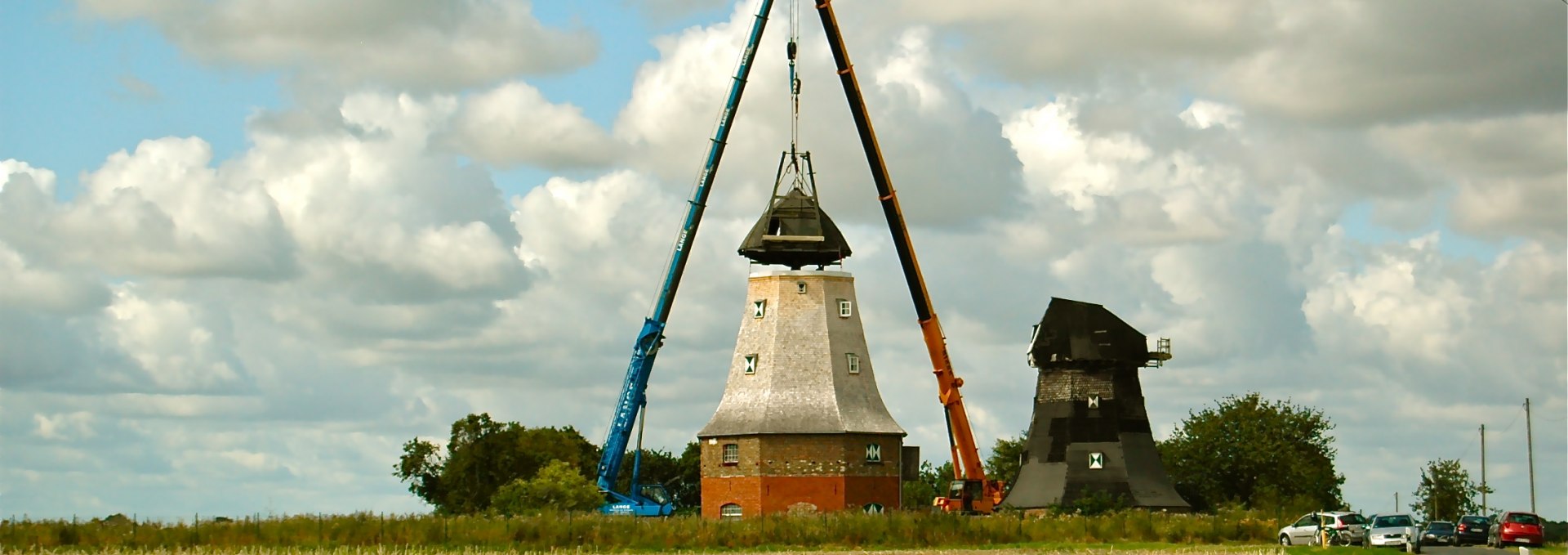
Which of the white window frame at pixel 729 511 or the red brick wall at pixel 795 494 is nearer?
the red brick wall at pixel 795 494

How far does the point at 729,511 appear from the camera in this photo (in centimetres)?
7712

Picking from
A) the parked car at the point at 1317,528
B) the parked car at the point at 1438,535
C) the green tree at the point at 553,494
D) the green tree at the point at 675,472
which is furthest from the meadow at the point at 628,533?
the green tree at the point at 675,472

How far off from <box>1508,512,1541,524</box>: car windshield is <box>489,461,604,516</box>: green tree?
35801mm

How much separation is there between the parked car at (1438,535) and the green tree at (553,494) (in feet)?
107

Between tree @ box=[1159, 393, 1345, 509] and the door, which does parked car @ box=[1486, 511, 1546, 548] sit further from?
tree @ box=[1159, 393, 1345, 509]

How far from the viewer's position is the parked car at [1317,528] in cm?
5838

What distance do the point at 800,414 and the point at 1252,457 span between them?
2816 cm

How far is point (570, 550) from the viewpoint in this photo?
51.1 meters

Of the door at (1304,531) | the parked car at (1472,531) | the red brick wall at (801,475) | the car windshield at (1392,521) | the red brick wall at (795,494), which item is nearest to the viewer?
the car windshield at (1392,521)

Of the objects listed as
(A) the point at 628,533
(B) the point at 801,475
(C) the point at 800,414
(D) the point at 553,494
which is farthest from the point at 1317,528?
(D) the point at 553,494

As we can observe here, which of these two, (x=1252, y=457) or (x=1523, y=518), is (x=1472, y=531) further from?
(x=1252, y=457)

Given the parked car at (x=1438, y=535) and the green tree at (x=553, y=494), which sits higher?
the green tree at (x=553, y=494)

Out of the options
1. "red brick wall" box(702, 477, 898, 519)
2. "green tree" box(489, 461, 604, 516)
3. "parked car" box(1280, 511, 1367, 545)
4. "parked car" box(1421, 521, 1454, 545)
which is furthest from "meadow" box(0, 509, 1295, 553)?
"green tree" box(489, 461, 604, 516)

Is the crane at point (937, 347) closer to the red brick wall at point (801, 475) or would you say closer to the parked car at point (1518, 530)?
the red brick wall at point (801, 475)
